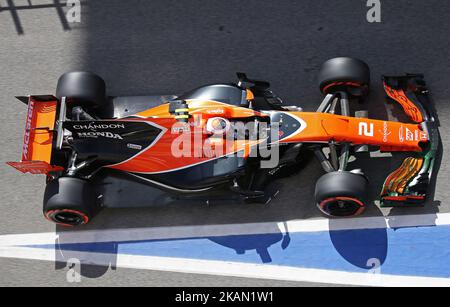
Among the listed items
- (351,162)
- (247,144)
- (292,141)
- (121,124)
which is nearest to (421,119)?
(351,162)

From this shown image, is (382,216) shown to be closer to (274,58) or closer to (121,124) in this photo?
(274,58)

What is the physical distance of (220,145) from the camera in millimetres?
6191

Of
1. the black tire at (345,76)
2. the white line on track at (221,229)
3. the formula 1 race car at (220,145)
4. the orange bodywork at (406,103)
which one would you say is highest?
the black tire at (345,76)

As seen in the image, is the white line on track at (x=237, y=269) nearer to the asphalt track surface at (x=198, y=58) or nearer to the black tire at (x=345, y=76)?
the asphalt track surface at (x=198, y=58)

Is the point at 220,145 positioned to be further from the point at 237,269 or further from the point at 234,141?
the point at 237,269

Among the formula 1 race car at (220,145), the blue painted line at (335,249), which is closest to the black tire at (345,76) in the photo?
the formula 1 race car at (220,145)

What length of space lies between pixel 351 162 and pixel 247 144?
4.12 feet

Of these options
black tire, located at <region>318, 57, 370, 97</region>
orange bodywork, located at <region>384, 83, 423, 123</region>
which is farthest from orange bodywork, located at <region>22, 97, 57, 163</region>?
orange bodywork, located at <region>384, 83, 423, 123</region>

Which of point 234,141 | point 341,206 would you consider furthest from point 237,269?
point 234,141

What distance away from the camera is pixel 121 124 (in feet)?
20.3

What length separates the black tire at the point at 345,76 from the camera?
6.46 m

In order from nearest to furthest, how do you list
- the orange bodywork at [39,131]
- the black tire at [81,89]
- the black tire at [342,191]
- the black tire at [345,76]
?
the black tire at [342,191] < the orange bodywork at [39,131] < the black tire at [345,76] < the black tire at [81,89]

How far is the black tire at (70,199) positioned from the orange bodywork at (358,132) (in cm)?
208
